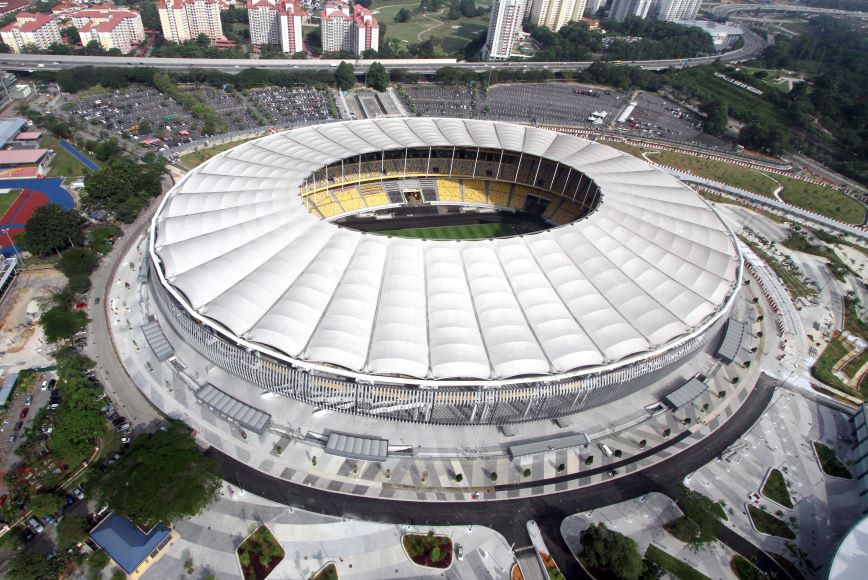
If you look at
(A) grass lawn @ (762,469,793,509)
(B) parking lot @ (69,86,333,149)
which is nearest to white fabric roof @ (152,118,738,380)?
(A) grass lawn @ (762,469,793,509)

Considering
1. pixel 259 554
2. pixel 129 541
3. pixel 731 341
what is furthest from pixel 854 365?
pixel 129 541

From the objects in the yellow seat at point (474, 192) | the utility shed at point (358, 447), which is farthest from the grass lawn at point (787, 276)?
the utility shed at point (358, 447)

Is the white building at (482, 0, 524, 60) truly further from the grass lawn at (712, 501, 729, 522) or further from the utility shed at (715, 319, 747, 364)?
the grass lawn at (712, 501, 729, 522)

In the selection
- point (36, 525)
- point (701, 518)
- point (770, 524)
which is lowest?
point (36, 525)

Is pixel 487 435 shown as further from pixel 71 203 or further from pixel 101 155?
pixel 101 155

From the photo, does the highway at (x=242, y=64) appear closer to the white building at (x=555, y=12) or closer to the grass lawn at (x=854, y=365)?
the white building at (x=555, y=12)

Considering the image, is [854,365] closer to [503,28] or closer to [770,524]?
[770,524]

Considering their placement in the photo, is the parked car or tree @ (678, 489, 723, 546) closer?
the parked car
